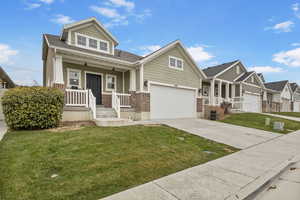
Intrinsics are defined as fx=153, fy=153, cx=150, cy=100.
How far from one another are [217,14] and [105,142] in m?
13.4

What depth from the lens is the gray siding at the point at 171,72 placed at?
35.1 ft

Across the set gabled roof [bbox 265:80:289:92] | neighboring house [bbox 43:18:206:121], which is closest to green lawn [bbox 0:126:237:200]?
neighboring house [bbox 43:18:206:121]

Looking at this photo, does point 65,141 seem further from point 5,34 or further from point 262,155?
point 5,34

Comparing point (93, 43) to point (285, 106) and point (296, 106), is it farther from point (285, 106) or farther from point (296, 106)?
point (296, 106)

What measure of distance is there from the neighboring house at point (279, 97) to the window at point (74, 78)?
24.5m

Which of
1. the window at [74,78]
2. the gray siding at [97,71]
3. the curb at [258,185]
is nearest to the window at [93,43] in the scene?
the gray siding at [97,71]

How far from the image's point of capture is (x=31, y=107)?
6.30m

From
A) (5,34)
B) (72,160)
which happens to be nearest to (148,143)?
(72,160)

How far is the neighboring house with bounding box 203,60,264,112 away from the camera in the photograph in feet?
54.2

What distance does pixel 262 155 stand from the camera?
189 inches

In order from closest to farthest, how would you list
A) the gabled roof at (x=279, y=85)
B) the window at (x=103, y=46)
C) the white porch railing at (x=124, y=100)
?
the white porch railing at (x=124, y=100) → the window at (x=103, y=46) → the gabled roof at (x=279, y=85)

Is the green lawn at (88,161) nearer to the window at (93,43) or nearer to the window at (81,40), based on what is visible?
the window at (81,40)

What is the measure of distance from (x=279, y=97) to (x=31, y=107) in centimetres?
3088

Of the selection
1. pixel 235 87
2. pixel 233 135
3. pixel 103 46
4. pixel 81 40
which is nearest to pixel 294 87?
pixel 235 87
